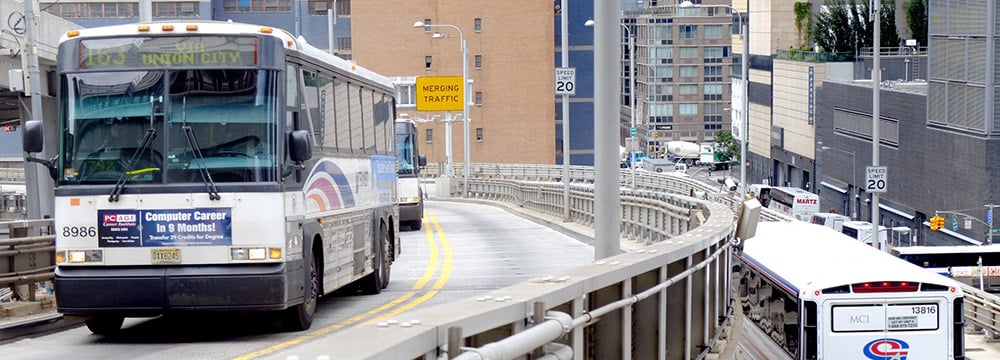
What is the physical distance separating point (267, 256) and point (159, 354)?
1394mm

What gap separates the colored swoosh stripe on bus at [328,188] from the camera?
52.2ft

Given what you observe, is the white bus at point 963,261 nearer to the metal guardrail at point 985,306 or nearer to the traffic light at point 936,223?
the traffic light at point 936,223

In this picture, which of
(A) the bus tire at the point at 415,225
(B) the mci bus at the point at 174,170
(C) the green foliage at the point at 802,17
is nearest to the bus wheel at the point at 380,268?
(B) the mci bus at the point at 174,170

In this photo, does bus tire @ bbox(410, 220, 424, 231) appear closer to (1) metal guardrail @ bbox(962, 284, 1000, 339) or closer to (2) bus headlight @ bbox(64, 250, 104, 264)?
(1) metal guardrail @ bbox(962, 284, 1000, 339)

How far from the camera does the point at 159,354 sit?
44.7 ft

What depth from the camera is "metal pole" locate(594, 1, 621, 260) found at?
13.5 m

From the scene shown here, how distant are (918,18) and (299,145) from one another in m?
93.6

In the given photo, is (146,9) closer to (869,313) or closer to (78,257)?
(78,257)

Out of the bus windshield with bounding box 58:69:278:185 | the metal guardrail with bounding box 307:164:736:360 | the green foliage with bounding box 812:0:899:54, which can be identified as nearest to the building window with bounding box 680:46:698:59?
the green foliage with bounding box 812:0:899:54

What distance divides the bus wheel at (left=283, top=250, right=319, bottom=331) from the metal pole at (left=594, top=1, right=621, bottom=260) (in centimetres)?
326

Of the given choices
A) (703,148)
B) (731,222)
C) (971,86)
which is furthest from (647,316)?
(703,148)

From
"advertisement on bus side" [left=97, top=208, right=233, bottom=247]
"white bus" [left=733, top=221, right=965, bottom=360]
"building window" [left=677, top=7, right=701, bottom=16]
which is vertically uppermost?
"building window" [left=677, top=7, right=701, bottom=16]

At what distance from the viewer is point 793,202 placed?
313 feet

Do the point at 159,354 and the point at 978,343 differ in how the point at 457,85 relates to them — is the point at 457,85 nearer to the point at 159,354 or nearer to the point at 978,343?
the point at 978,343
